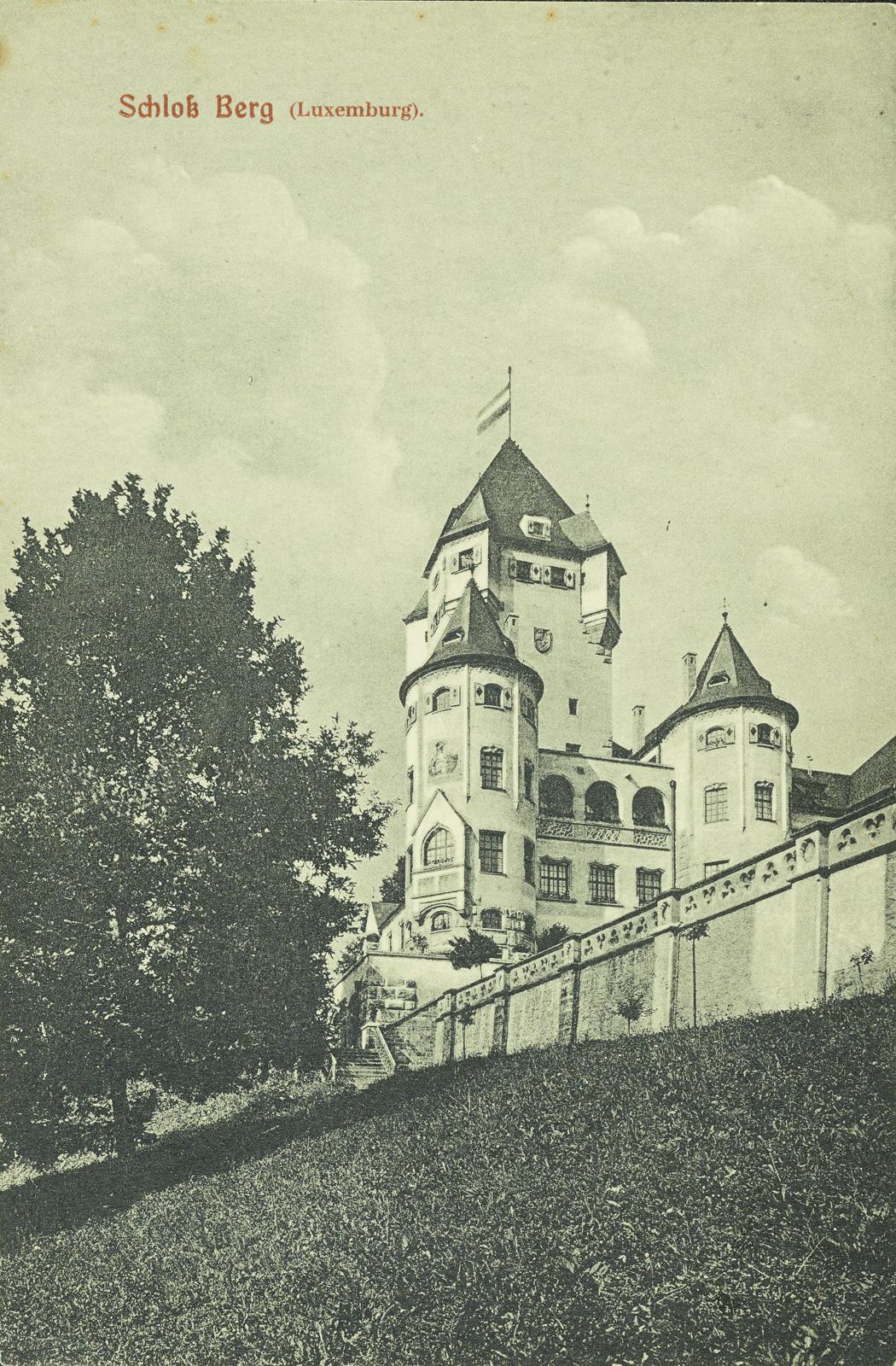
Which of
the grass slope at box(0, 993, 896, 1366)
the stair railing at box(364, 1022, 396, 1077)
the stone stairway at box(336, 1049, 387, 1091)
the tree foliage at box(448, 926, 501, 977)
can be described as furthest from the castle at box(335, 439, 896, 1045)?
the grass slope at box(0, 993, 896, 1366)

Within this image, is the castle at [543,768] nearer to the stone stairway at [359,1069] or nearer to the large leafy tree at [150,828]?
the stone stairway at [359,1069]

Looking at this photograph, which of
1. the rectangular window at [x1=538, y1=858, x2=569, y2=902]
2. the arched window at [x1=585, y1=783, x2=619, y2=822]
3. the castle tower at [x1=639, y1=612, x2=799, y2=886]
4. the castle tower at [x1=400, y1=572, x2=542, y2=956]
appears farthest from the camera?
the arched window at [x1=585, y1=783, x2=619, y2=822]

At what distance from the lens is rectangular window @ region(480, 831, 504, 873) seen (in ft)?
127

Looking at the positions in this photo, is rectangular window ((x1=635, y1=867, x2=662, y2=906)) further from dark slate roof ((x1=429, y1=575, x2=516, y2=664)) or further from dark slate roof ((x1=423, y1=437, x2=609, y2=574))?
dark slate roof ((x1=423, y1=437, x2=609, y2=574))

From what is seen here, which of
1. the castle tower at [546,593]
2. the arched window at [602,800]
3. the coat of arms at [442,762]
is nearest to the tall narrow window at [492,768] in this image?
the coat of arms at [442,762]

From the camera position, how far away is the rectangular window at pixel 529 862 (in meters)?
39.5

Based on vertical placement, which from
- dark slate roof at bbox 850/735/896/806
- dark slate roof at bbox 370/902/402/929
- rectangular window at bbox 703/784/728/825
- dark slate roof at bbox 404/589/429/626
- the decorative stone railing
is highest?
dark slate roof at bbox 404/589/429/626

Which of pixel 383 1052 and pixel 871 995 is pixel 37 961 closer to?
pixel 871 995

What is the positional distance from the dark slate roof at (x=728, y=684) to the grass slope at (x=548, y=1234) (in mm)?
27146

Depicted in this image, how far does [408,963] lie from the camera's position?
3488 cm

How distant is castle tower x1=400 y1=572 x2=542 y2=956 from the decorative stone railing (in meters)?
1.85

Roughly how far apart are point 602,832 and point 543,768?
325 centimetres

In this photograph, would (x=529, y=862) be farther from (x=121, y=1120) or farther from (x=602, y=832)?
(x=121, y=1120)

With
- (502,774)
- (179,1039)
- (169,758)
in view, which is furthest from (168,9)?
(502,774)
